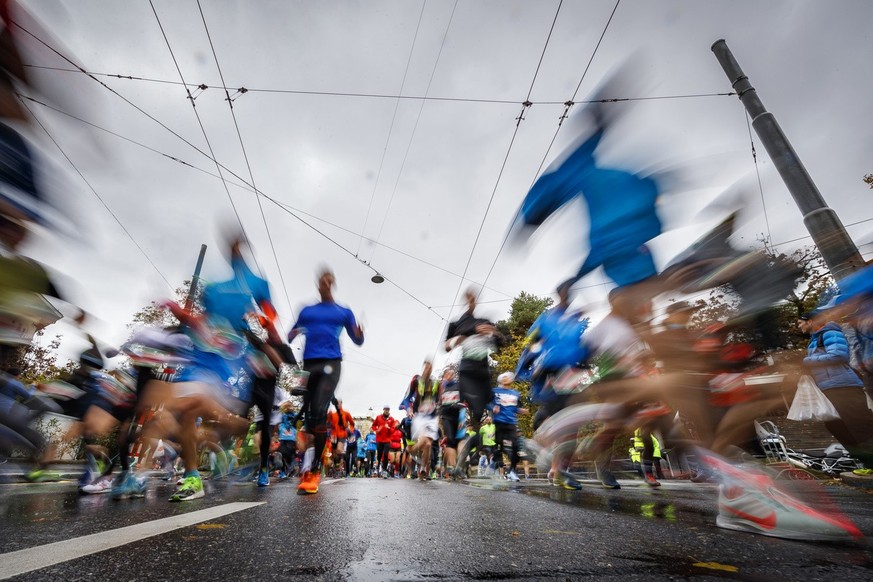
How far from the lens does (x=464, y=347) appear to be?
18.3ft

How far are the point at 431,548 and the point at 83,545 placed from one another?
4.08 ft

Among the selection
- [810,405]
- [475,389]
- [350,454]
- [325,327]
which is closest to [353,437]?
[350,454]

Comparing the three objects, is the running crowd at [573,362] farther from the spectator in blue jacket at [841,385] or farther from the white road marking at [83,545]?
the white road marking at [83,545]

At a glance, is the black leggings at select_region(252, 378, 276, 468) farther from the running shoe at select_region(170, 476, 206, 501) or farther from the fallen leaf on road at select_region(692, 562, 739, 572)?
the fallen leaf on road at select_region(692, 562, 739, 572)

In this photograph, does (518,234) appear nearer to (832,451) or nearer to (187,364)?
(187,364)

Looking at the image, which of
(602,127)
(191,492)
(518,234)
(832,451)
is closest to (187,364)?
(191,492)

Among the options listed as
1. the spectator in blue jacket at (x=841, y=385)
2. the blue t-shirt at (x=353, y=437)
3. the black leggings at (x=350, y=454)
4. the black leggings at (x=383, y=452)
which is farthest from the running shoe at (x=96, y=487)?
the black leggings at (x=350, y=454)

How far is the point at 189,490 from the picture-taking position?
3.12m

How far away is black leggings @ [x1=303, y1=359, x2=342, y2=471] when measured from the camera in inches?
159

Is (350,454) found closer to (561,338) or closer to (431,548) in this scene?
(561,338)

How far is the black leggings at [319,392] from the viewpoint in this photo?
4.05m

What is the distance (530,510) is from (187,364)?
3.13m

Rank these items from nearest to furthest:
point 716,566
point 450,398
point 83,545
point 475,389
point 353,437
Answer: point 716,566, point 83,545, point 475,389, point 450,398, point 353,437

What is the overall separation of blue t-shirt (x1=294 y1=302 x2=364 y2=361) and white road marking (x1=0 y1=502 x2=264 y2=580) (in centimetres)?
203
